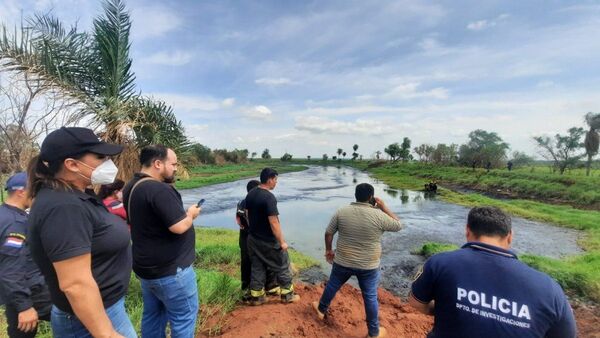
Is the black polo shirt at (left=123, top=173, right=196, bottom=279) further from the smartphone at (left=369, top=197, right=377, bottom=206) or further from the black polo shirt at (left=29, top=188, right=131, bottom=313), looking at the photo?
the smartphone at (left=369, top=197, right=377, bottom=206)

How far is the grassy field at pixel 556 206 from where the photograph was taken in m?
6.87

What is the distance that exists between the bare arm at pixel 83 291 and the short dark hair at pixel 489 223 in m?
2.09

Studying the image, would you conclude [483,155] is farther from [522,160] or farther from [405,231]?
[405,231]

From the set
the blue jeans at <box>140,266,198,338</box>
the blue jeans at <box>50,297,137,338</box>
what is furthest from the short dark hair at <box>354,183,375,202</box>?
the blue jeans at <box>50,297,137,338</box>

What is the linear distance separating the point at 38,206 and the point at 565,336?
9.24 feet

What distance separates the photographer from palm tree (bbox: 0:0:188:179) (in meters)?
4.68

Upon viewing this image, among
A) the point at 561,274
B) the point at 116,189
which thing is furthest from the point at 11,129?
the point at 561,274

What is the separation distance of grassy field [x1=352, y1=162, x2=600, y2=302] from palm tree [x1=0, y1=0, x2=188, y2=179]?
25.8 feet

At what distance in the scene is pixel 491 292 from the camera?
179cm

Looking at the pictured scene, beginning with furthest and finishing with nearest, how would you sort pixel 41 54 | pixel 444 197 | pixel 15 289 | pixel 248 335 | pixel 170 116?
pixel 444 197 → pixel 170 116 → pixel 41 54 → pixel 248 335 → pixel 15 289

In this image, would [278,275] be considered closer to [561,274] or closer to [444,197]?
[561,274]

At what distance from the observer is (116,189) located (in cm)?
387

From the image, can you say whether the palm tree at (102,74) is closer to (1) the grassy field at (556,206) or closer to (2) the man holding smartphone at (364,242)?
(2) the man holding smartphone at (364,242)

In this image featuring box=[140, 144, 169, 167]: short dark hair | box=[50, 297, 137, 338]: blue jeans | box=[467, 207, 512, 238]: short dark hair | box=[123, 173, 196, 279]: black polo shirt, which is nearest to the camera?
box=[50, 297, 137, 338]: blue jeans
